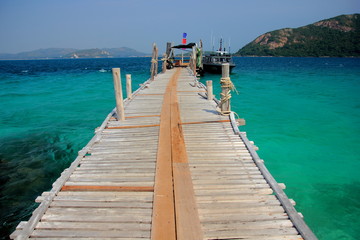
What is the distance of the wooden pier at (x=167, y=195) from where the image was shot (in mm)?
3244

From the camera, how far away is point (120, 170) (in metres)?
4.80

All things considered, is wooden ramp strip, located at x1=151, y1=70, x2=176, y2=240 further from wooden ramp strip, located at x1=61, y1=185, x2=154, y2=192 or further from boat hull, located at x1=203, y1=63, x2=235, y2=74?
boat hull, located at x1=203, y1=63, x2=235, y2=74

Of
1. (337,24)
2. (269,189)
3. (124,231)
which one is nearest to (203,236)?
(124,231)

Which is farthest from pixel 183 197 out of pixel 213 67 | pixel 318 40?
pixel 318 40

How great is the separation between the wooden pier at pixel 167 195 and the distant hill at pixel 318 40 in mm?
146176

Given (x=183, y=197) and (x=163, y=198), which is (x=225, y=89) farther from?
(x=163, y=198)

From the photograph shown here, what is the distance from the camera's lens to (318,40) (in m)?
148

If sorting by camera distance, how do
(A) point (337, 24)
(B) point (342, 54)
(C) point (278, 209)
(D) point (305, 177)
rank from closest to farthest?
(C) point (278, 209)
(D) point (305, 177)
(B) point (342, 54)
(A) point (337, 24)

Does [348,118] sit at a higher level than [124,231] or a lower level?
lower

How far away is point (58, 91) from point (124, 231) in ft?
93.8

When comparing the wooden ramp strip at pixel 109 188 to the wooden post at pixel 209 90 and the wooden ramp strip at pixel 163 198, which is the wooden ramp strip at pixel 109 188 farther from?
Result: the wooden post at pixel 209 90

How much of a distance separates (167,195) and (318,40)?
17680 cm

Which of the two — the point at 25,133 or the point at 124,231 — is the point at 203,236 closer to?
the point at 124,231

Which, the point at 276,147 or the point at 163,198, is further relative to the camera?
the point at 276,147
